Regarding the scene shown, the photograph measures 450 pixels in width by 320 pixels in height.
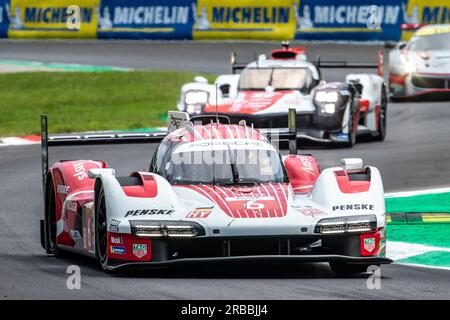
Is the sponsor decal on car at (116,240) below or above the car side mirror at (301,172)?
below

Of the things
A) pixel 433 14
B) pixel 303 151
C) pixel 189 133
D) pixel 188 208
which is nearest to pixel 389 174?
pixel 303 151

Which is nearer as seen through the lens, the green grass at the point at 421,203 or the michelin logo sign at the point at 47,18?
the green grass at the point at 421,203

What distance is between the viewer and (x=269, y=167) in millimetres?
11445

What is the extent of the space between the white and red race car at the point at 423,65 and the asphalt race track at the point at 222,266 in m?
0.35

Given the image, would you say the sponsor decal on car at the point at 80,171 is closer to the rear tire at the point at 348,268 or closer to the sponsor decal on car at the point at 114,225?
the sponsor decal on car at the point at 114,225

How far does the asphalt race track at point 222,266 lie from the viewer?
31.3ft

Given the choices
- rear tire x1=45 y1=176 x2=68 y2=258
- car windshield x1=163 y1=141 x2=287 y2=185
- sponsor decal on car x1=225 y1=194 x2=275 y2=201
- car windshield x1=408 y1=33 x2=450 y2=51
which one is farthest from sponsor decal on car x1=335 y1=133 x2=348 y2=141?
sponsor decal on car x1=225 y1=194 x2=275 y2=201

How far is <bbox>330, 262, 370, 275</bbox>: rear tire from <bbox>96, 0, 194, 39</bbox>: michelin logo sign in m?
25.1

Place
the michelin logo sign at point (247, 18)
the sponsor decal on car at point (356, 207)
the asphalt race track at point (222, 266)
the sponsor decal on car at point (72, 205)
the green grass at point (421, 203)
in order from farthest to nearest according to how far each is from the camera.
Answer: the michelin logo sign at point (247, 18) < the green grass at point (421, 203) < the sponsor decal on car at point (72, 205) < the sponsor decal on car at point (356, 207) < the asphalt race track at point (222, 266)

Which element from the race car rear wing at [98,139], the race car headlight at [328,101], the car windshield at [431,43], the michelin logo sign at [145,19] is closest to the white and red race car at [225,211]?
the race car rear wing at [98,139]

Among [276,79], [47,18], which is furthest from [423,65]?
[47,18]

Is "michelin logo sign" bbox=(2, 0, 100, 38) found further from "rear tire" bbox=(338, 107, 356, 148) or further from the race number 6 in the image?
the race number 6
